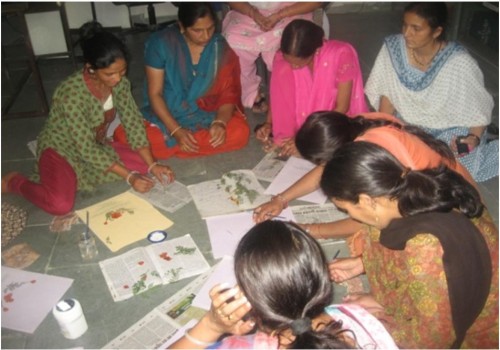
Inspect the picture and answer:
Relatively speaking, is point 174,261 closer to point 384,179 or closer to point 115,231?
point 115,231

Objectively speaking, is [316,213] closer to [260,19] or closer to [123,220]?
[123,220]

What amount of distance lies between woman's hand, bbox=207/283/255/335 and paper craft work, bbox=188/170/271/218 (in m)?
1.10

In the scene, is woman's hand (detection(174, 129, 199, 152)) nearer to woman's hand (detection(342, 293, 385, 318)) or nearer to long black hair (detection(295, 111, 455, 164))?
long black hair (detection(295, 111, 455, 164))

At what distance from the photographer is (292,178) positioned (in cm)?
245

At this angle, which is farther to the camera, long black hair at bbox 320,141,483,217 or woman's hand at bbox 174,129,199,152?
woman's hand at bbox 174,129,199,152

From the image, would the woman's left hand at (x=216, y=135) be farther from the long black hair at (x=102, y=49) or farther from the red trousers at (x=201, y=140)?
the long black hair at (x=102, y=49)

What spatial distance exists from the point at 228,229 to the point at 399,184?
3.34 feet

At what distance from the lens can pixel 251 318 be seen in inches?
40.9

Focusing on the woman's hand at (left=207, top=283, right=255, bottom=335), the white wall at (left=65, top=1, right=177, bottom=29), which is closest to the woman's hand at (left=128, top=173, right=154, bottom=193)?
the woman's hand at (left=207, top=283, right=255, bottom=335)

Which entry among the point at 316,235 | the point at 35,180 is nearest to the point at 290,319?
the point at 316,235

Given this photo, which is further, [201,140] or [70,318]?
[201,140]

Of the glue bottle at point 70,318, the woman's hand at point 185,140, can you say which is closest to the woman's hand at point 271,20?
the woman's hand at point 185,140

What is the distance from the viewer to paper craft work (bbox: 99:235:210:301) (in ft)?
6.12

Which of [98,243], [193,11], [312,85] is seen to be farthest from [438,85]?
[98,243]
